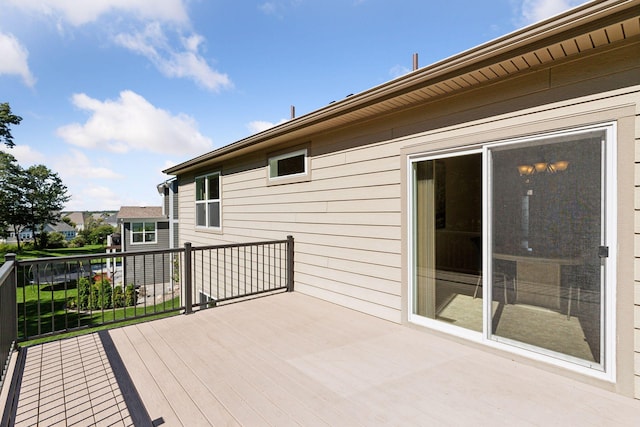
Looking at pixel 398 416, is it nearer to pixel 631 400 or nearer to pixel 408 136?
pixel 631 400

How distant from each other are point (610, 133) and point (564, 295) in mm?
1202

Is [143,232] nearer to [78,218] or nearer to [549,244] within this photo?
[549,244]

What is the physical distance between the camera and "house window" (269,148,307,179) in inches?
201

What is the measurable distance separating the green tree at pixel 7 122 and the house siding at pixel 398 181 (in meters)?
22.5

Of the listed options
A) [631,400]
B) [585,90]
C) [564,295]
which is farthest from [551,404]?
[585,90]

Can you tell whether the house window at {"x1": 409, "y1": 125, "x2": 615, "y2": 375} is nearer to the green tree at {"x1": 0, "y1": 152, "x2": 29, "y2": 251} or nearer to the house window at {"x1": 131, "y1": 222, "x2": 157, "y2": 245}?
the house window at {"x1": 131, "y1": 222, "x2": 157, "y2": 245}

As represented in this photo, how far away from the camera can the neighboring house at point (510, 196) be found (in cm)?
212

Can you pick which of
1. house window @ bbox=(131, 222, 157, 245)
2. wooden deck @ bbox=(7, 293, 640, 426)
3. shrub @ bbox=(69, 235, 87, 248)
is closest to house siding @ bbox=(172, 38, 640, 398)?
wooden deck @ bbox=(7, 293, 640, 426)

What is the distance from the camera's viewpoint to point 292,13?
6.79m

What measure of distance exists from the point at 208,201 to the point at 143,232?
507 inches

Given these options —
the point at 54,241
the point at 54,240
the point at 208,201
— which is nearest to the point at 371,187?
the point at 208,201

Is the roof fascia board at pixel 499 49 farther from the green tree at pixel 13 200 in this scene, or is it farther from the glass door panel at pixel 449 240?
the green tree at pixel 13 200

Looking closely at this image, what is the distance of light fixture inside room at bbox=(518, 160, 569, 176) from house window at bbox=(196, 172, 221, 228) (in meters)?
6.51

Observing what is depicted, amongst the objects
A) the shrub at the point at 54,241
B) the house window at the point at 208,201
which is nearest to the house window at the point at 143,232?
the house window at the point at 208,201
